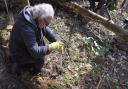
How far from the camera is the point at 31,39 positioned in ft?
14.8

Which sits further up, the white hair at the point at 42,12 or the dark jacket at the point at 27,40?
the white hair at the point at 42,12

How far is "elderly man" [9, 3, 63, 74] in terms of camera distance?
4.44 metres

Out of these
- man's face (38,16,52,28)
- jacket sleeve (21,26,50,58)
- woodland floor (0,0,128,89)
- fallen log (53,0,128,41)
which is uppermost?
man's face (38,16,52,28)

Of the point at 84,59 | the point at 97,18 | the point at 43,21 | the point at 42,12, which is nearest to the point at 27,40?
the point at 43,21

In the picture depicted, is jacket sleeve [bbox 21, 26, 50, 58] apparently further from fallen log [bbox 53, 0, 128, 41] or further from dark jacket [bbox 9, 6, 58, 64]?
fallen log [bbox 53, 0, 128, 41]

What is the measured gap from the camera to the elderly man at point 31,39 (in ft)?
14.6

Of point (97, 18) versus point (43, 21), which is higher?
point (43, 21)

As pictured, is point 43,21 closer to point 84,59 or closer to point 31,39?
point 31,39

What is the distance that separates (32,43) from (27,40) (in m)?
0.09

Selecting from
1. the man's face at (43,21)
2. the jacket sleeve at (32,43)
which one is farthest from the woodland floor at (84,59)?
the man's face at (43,21)

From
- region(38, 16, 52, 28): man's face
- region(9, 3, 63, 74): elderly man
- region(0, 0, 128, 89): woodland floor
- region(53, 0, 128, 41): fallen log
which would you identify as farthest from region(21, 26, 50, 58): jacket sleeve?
region(53, 0, 128, 41): fallen log

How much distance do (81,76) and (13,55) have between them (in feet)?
4.77

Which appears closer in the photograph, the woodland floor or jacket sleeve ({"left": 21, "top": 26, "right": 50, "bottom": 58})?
jacket sleeve ({"left": 21, "top": 26, "right": 50, "bottom": 58})

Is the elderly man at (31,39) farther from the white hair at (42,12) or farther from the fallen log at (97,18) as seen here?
the fallen log at (97,18)
